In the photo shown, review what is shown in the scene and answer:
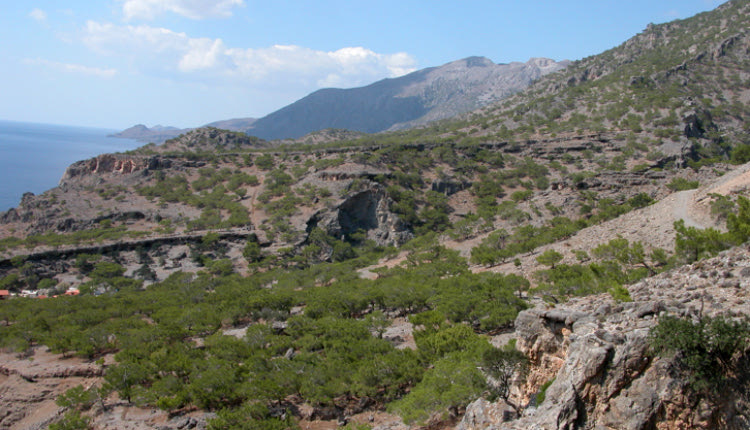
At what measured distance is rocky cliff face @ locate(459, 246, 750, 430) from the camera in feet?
25.2

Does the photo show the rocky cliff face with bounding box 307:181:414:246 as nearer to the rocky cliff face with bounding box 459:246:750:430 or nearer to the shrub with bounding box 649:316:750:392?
the rocky cliff face with bounding box 459:246:750:430

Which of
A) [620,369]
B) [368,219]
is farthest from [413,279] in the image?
[368,219]

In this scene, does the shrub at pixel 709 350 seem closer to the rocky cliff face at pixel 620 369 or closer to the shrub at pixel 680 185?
the rocky cliff face at pixel 620 369

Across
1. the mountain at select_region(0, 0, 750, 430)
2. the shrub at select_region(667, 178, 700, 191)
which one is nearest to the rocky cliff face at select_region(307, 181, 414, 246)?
the mountain at select_region(0, 0, 750, 430)

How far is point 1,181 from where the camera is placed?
124m

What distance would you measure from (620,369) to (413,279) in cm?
2465

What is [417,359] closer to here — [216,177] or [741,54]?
[216,177]

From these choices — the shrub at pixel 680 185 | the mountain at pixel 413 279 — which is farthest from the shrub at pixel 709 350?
the shrub at pixel 680 185

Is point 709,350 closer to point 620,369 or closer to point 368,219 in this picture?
point 620,369

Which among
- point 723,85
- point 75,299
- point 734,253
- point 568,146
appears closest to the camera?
point 734,253

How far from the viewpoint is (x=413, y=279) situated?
32.8m

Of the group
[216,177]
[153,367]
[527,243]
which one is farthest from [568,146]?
[153,367]

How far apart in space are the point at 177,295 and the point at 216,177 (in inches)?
1696

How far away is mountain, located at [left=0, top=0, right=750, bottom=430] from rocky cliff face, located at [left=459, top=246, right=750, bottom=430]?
5 cm
